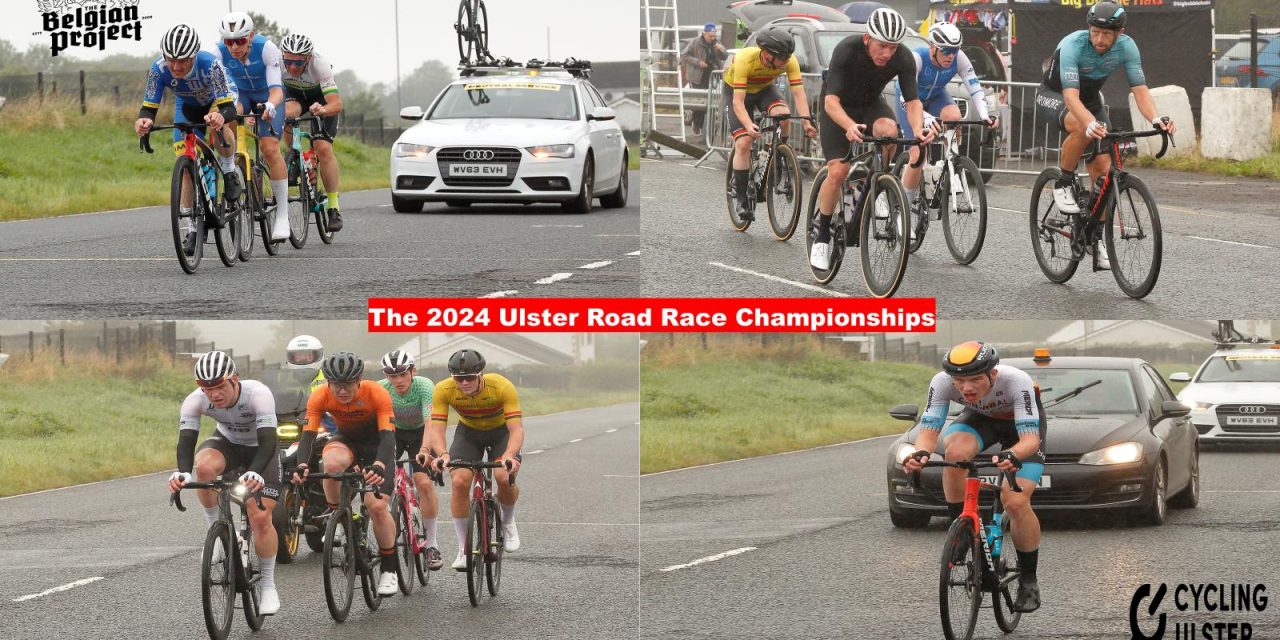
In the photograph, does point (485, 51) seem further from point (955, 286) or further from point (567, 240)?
point (955, 286)

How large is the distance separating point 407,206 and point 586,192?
247cm

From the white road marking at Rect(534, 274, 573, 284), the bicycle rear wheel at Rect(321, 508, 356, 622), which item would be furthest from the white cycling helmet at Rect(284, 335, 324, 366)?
the bicycle rear wheel at Rect(321, 508, 356, 622)

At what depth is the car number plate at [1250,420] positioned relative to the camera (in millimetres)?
18531

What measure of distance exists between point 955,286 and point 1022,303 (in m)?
0.78

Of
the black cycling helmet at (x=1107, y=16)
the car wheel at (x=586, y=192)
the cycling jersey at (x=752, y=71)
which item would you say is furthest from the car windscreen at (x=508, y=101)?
the black cycling helmet at (x=1107, y=16)

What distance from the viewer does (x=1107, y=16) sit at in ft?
34.8

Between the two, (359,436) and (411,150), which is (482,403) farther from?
(411,150)

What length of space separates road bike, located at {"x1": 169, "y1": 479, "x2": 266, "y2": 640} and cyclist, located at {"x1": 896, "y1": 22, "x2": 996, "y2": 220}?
5739 mm

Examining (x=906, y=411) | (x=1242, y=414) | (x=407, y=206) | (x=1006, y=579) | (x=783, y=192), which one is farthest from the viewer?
(x=407, y=206)

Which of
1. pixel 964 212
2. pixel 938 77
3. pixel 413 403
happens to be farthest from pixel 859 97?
pixel 413 403

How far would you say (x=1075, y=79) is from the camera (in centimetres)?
1087

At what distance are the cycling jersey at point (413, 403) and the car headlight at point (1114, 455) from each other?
4.38m

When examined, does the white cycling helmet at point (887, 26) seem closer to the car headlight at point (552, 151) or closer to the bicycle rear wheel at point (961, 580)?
the bicycle rear wheel at point (961, 580)

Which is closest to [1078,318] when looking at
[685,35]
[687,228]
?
[687,228]
